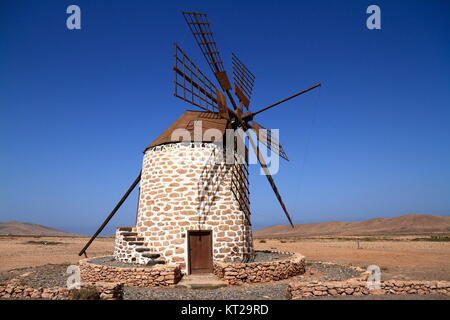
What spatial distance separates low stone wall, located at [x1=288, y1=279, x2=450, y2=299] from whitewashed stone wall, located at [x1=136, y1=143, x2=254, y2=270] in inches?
193

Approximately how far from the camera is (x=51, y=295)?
7.26 m

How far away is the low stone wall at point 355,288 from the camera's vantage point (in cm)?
743

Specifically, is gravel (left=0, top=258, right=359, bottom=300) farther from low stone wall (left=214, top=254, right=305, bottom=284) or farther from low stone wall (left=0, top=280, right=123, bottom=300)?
low stone wall (left=0, top=280, right=123, bottom=300)

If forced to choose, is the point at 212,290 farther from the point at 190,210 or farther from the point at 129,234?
the point at 129,234

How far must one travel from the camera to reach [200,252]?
11.9 meters

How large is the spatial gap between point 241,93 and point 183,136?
370 centimetres

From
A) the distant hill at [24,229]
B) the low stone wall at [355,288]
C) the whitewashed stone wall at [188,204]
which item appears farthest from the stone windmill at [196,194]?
the distant hill at [24,229]

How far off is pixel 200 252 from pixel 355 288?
615 centimetres

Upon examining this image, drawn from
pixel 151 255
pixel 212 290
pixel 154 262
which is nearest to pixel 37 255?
pixel 151 255

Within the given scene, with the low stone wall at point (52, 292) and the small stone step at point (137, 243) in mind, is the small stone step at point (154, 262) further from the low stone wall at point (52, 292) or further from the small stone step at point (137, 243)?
the low stone wall at point (52, 292)

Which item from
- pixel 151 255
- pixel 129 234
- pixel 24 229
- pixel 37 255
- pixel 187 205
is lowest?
pixel 24 229

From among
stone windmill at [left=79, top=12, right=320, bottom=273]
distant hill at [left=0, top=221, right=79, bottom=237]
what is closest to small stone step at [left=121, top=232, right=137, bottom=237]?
stone windmill at [left=79, top=12, right=320, bottom=273]
